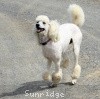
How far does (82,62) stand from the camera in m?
11.1

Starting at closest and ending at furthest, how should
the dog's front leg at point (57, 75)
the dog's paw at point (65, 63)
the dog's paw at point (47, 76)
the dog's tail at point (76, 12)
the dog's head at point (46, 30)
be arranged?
the dog's head at point (46, 30) < the dog's front leg at point (57, 75) < the dog's paw at point (47, 76) < the dog's tail at point (76, 12) < the dog's paw at point (65, 63)

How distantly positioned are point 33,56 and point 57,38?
3.06m

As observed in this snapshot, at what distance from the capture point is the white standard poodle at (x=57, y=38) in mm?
8750

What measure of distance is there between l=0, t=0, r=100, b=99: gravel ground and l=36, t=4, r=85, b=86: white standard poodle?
1.02ft

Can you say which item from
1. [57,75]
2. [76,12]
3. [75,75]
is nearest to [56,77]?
[57,75]

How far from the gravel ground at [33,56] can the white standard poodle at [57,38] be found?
1.02 feet

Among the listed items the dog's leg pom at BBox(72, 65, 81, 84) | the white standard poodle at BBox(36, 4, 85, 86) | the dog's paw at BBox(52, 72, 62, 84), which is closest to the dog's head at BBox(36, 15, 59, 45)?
the white standard poodle at BBox(36, 4, 85, 86)

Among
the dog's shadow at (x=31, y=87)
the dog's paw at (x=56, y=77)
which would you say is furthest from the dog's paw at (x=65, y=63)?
the dog's paw at (x=56, y=77)

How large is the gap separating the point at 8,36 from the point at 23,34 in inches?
22.0

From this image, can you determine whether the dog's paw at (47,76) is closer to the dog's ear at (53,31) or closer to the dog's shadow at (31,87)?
the dog's shadow at (31,87)

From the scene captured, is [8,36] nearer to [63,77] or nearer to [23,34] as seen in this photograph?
[23,34]

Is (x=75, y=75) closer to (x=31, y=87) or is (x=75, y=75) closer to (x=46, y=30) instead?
(x=31, y=87)

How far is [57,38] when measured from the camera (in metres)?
8.89

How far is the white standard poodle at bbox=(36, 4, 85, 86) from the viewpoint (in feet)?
28.7
